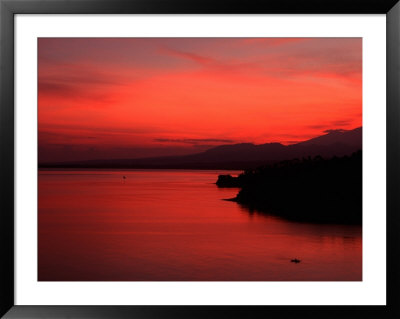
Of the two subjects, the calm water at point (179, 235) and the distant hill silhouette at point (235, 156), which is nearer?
the distant hill silhouette at point (235, 156)

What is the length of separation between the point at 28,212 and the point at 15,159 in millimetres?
185

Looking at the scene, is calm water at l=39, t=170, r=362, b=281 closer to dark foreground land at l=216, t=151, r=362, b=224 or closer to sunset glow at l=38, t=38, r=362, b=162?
dark foreground land at l=216, t=151, r=362, b=224

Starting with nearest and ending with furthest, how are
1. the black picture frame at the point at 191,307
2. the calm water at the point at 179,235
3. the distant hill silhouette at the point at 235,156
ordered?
the black picture frame at the point at 191,307 → the distant hill silhouette at the point at 235,156 → the calm water at the point at 179,235

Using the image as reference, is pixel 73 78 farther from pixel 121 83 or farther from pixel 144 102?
pixel 144 102

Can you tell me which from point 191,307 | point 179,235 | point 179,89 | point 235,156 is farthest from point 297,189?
point 191,307

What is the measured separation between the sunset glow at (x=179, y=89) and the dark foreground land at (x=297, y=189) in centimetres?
66

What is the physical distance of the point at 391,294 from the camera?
1402mm

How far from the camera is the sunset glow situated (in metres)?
3.12

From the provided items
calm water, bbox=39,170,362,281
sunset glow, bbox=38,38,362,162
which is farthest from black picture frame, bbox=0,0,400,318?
calm water, bbox=39,170,362,281

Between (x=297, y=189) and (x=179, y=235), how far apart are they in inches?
78.8

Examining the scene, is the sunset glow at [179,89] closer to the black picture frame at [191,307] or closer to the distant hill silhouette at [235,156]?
the distant hill silhouette at [235,156]

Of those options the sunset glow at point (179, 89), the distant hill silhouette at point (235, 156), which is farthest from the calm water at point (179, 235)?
the sunset glow at point (179, 89)

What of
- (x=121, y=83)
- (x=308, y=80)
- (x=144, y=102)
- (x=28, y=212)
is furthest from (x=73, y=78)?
(x=28, y=212)

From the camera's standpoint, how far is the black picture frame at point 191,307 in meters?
1.39
